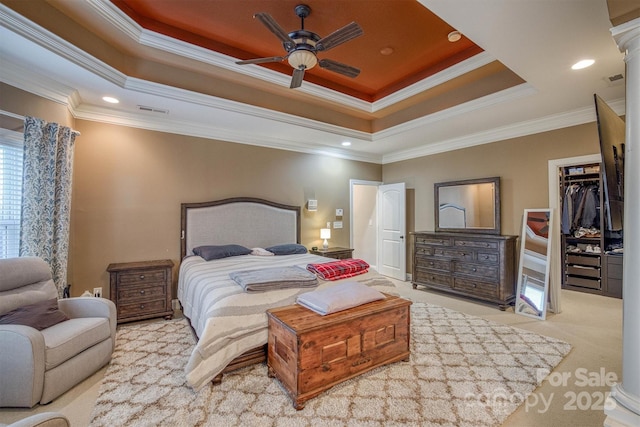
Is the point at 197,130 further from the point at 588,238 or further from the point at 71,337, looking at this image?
the point at 588,238

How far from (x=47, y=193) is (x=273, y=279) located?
2.43 m

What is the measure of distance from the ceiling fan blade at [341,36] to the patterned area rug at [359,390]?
2711mm

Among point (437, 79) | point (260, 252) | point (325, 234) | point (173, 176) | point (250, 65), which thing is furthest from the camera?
point (325, 234)

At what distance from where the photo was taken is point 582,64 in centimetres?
261

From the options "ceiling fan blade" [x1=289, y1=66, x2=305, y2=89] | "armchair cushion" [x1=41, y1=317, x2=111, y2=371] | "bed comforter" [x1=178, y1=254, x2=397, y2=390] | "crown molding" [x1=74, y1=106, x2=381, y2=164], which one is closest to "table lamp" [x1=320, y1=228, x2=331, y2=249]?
"crown molding" [x1=74, y1=106, x2=381, y2=164]

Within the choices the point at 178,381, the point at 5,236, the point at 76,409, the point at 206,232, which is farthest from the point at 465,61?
the point at 5,236

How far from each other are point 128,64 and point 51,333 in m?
2.63

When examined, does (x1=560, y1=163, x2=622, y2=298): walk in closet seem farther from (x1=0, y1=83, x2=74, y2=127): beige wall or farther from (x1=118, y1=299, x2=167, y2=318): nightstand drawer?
(x1=0, y1=83, x2=74, y2=127): beige wall

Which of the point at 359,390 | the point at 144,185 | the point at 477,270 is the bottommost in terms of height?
the point at 359,390

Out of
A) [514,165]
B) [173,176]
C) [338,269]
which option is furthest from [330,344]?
[514,165]

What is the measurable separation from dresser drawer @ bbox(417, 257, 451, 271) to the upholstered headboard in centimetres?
223

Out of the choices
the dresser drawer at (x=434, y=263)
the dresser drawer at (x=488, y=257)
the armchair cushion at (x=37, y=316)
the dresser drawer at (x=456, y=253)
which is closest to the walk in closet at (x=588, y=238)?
the dresser drawer at (x=488, y=257)

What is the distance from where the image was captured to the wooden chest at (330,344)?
6.31 ft

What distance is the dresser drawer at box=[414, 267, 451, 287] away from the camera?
458 centimetres
